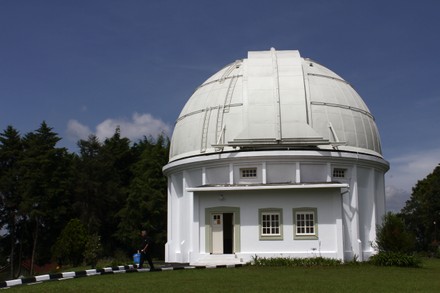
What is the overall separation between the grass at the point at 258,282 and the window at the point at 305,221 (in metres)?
5.68

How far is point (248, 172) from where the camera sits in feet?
91.4

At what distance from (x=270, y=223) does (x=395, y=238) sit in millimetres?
5833

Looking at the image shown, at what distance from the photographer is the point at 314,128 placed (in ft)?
93.6

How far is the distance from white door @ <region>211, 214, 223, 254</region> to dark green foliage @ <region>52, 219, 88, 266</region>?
11363mm

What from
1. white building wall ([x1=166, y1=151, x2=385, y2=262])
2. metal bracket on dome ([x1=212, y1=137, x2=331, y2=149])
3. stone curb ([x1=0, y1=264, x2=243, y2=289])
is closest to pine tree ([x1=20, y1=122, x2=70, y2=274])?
white building wall ([x1=166, y1=151, x2=385, y2=262])

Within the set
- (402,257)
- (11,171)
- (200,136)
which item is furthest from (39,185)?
(402,257)

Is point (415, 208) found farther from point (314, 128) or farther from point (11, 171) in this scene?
point (11, 171)

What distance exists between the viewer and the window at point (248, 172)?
2773cm

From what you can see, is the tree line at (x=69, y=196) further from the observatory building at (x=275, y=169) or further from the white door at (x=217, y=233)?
the white door at (x=217, y=233)

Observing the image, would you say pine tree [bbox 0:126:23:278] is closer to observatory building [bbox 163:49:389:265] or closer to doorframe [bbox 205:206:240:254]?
observatory building [bbox 163:49:389:265]

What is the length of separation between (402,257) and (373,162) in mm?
7182

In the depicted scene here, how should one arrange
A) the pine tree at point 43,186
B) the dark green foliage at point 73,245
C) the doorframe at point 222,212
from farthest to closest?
the pine tree at point 43,186 < the dark green foliage at point 73,245 < the doorframe at point 222,212

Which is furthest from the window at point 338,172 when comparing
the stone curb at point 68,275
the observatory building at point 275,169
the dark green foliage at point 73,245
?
Result: the dark green foliage at point 73,245

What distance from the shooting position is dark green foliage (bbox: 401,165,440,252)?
55.5 metres
